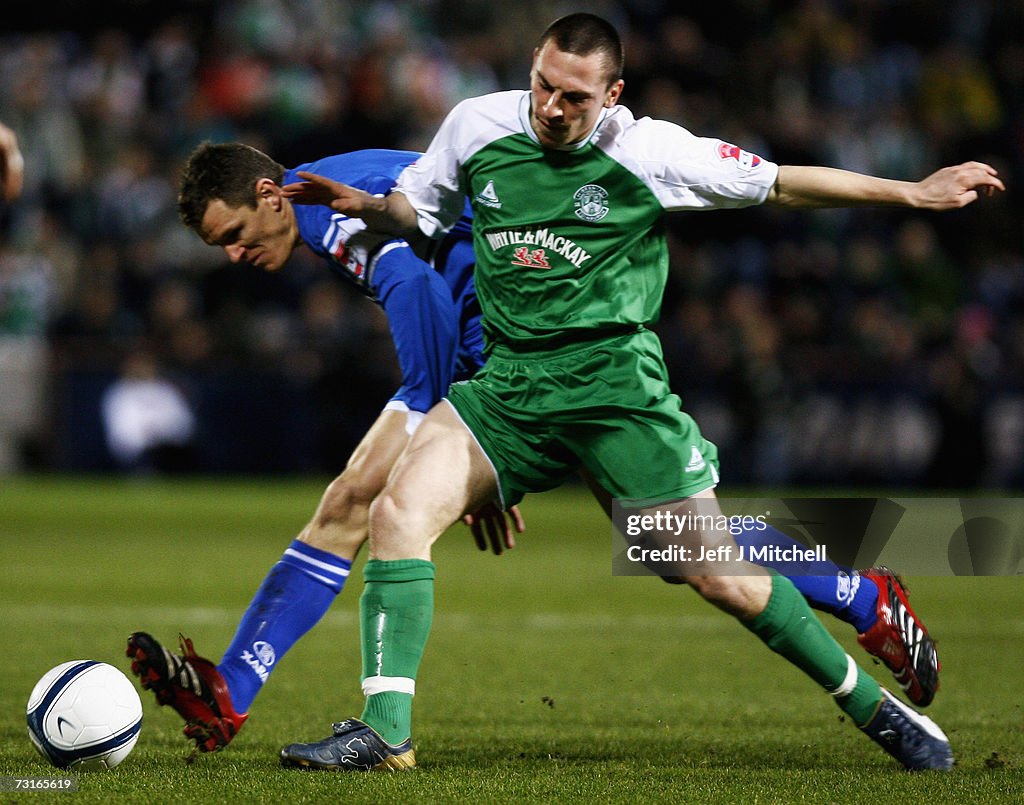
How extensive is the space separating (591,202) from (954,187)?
1.03m

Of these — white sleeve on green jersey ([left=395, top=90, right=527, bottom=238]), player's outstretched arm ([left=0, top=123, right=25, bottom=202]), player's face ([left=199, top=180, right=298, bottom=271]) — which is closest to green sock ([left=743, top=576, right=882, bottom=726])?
white sleeve on green jersey ([left=395, top=90, right=527, bottom=238])

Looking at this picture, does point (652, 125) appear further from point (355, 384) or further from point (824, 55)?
point (824, 55)

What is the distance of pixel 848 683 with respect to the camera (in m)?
4.75

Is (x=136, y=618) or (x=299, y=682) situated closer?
(x=299, y=682)

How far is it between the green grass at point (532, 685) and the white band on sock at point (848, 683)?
22cm

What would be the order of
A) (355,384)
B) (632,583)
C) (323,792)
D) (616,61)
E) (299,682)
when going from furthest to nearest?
1. (355,384)
2. (632,583)
3. (299,682)
4. (616,61)
5. (323,792)

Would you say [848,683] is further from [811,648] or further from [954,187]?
[954,187]

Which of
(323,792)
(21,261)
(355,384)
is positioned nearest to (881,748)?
(323,792)

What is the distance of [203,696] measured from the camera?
4.63 metres

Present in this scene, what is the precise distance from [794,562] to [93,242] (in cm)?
1351

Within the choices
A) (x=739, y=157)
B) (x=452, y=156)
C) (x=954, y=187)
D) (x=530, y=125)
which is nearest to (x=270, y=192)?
(x=452, y=156)

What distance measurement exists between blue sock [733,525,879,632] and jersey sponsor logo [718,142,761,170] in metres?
1.14

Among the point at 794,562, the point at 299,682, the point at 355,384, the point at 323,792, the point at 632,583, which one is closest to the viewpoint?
the point at 323,792

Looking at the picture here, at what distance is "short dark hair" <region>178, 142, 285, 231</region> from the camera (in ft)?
16.9
